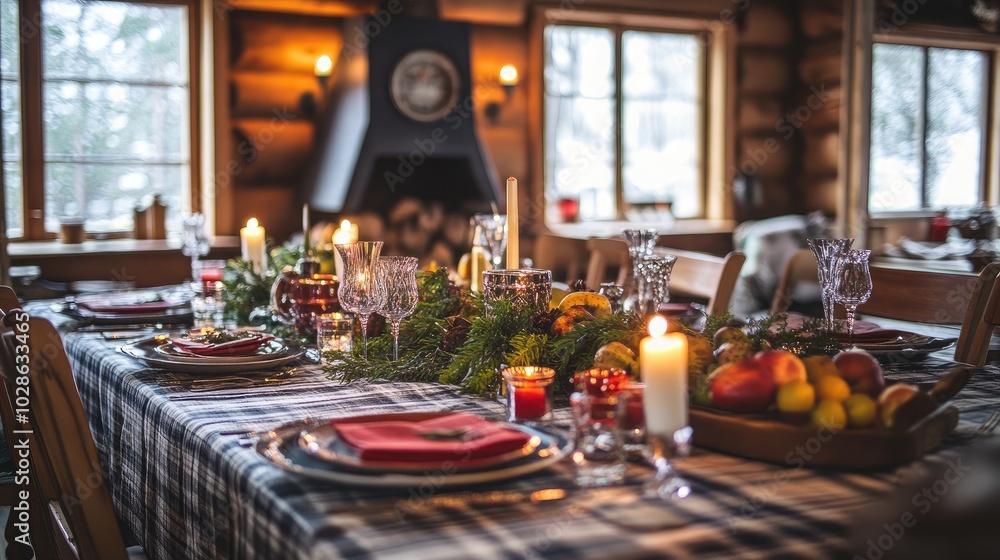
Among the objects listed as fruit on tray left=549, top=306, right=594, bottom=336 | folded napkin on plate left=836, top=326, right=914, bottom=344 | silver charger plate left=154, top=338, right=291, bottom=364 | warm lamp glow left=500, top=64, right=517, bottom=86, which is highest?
warm lamp glow left=500, top=64, right=517, bottom=86

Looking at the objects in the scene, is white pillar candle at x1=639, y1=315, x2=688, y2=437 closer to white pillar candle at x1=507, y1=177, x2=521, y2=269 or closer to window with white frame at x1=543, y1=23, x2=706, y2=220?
white pillar candle at x1=507, y1=177, x2=521, y2=269

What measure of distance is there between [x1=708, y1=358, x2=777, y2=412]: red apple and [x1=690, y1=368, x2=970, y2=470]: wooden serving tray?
0.04 feet

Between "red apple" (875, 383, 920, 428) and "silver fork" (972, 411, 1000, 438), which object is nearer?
"red apple" (875, 383, 920, 428)

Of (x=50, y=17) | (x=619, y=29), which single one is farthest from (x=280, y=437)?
(x=619, y=29)

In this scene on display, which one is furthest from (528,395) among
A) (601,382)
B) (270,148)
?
(270,148)

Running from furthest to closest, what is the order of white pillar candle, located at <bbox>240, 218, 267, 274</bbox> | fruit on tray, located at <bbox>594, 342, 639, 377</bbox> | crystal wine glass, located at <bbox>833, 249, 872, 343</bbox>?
white pillar candle, located at <bbox>240, 218, 267, 274</bbox> < crystal wine glass, located at <bbox>833, 249, 872, 343</bbox> < fruit on tray, located at <bbox>594, 342, 639, 377</bbox>

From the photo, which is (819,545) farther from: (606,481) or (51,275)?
(51,275)

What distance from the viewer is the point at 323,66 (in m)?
5.51

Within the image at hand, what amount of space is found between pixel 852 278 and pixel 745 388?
60 centimetres

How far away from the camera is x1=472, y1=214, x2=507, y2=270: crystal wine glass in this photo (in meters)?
2.35

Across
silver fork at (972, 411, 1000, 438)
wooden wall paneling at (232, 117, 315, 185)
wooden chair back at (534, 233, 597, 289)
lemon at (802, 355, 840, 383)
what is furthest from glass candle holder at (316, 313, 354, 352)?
wooden wall paneling at (232, 117, 315, 185)

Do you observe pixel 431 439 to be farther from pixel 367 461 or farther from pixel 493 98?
pixel 493 98

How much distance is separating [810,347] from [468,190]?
436 cm

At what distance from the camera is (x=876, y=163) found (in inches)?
281
